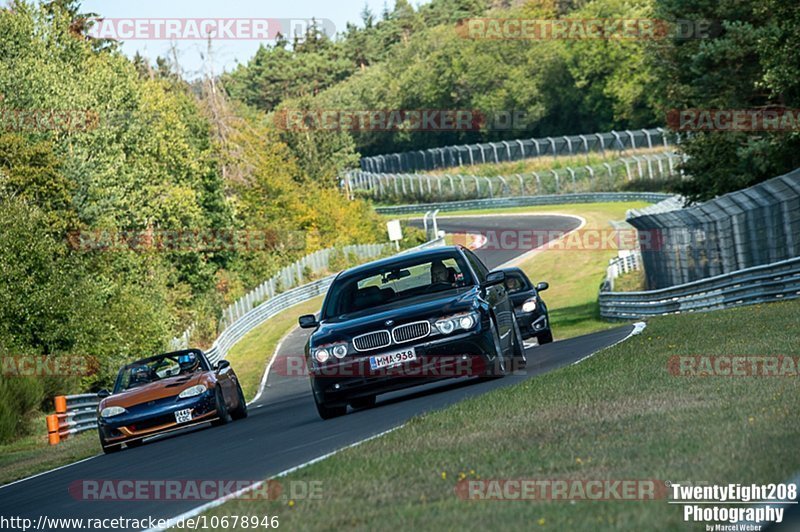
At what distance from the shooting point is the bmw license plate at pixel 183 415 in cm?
1731

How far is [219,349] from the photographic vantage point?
Result: 44.5m

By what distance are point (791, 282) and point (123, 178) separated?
126 feet

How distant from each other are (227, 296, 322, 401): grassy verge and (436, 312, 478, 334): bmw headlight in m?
20.3

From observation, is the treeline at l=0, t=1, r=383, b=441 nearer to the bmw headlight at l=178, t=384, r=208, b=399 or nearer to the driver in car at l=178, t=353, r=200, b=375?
the driver in car at l=178, t=353, r=200, b=375

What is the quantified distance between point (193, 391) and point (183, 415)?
0.37 metres

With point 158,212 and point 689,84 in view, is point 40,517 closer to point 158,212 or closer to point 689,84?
point 689,84

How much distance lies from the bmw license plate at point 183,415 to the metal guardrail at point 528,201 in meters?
56.8

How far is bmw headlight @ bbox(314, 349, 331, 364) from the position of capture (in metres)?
13.8

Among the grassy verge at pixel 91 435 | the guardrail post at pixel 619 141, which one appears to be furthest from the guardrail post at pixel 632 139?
the grassy verge at pixel 91 435

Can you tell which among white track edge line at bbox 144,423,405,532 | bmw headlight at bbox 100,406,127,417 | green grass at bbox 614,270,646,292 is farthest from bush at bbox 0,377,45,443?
green grass at bbox 614,270,646,292

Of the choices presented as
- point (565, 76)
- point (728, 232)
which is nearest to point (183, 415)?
point (728, 232)

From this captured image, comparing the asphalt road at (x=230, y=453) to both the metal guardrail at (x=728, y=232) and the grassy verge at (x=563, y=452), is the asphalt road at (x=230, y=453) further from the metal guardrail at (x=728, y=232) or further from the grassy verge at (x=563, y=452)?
the metal guardrail at (x=728, y=232)

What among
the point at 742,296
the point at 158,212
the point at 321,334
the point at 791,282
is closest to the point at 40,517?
the point at 321,334

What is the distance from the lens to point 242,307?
57.8 metres
